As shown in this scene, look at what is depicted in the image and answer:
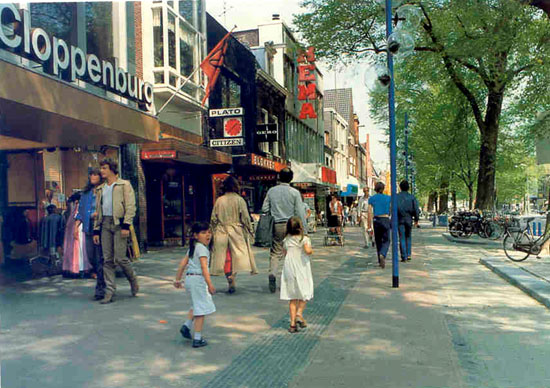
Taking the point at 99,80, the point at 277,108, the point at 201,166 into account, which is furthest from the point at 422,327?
the point at 277,108

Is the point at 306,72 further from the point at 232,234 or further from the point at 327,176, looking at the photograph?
the point at 232,234

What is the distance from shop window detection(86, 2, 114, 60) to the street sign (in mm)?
10132

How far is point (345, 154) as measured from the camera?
52906 mm

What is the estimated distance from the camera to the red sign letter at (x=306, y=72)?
28641mm

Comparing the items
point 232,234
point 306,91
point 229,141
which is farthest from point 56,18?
point 306,91

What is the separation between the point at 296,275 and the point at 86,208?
4023 millimetres

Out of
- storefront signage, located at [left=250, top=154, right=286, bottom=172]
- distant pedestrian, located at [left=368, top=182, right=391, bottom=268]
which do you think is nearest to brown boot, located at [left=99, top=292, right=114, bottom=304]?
distant pedestrian, located at [left=368, top=182, right=391, bottom=268]

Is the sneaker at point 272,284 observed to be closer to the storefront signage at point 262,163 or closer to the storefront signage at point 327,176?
the storefront signage at point 262,163

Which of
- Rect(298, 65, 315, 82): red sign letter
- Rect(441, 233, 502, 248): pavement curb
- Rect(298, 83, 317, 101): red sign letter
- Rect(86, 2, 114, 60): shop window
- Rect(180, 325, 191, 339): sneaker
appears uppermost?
Rect(298, 65, 315, 82): red sign letter

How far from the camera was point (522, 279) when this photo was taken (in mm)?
8492

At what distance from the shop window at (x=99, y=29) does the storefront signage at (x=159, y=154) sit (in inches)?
104

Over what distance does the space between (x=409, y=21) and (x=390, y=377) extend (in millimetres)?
6201

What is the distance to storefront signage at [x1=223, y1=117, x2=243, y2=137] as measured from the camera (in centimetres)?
1683

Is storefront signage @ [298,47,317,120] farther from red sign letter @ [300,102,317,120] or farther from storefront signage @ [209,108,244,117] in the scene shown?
storefront signage @ [209,108,244,117]
